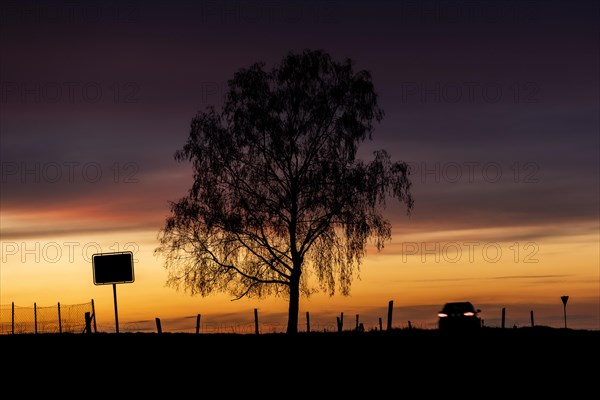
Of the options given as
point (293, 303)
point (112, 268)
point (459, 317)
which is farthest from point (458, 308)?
point (112, 268)

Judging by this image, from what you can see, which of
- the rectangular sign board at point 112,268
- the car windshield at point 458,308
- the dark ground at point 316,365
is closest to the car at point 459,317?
the car windshield at point 458,308

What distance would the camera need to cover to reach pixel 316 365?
25.6 meters

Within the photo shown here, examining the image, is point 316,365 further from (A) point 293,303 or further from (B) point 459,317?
(A) point 293,303

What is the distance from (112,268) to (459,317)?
1811 cm

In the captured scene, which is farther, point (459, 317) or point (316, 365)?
point (459, 317)

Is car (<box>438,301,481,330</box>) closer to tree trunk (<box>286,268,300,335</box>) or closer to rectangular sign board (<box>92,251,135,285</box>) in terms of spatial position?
tree trunk (<box>286,268,300,335</box>)

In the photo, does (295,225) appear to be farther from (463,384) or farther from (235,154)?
(463,384)

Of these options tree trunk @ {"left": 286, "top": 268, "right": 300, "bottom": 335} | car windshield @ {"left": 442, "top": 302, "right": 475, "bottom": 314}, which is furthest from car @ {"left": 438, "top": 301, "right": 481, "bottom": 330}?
tree trunk @ {"left": 286, "top": 268, "right": 300, "bottom": 335}

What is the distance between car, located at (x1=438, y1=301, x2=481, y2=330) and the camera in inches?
1672

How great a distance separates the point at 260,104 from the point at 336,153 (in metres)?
5.02

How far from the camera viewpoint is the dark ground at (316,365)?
68.2 feet

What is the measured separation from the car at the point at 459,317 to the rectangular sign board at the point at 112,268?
16.4 m

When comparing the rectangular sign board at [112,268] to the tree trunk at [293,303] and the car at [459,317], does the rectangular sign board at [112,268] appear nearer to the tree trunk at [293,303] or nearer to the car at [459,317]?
the tree trunk at [293,303]

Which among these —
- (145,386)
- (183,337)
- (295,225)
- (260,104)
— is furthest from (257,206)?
(145,386)
